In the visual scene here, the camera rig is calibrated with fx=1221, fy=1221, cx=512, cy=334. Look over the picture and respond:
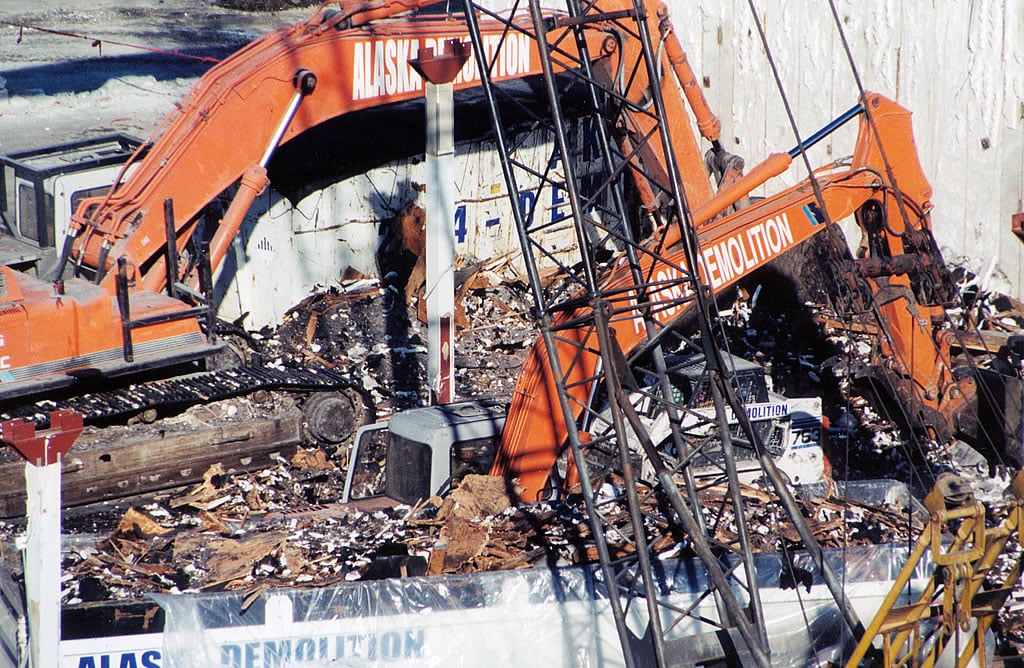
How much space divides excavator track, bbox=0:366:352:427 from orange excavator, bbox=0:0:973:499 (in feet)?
0.81

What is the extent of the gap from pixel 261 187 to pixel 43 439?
16.1 feet

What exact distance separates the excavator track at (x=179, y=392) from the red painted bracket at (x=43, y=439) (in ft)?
11.1

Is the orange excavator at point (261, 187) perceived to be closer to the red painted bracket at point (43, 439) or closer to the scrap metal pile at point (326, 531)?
the scrap metal pile at point (326, 531)

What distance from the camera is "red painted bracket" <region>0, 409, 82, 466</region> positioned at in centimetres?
622

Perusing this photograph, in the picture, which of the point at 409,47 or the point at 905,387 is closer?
the point at 905,387

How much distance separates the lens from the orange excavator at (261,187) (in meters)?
9.45

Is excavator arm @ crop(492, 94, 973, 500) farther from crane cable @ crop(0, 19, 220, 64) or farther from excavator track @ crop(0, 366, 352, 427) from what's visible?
crane cable @ crop(0, 19, 220, 64)

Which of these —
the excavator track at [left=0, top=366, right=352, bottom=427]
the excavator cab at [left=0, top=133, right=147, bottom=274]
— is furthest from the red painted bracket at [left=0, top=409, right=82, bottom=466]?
the excavator cab at [left=0, top=133, right=147, bottom=274]

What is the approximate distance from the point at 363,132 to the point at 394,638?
8.69 meters

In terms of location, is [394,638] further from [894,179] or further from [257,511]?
[894,179]

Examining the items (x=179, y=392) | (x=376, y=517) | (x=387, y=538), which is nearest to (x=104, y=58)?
(x=179, y=392)

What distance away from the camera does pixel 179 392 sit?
34.6ft

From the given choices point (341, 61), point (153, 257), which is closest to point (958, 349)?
point (341, 61)

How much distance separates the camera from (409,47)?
38.0 feet
